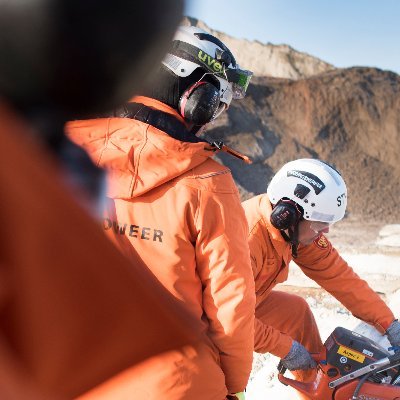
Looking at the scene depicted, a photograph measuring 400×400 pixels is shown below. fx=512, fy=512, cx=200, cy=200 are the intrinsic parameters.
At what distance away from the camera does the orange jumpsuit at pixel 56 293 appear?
644 millimetres

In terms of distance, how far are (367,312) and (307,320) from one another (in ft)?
1.42

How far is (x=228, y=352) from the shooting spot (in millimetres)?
1898

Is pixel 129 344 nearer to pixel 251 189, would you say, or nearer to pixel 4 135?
pixel 4 135

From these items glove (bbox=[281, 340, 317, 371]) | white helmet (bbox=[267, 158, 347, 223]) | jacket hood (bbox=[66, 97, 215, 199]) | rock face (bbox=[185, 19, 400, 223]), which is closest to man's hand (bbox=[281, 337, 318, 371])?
glove (bbox=[281, 340, 317, 371])

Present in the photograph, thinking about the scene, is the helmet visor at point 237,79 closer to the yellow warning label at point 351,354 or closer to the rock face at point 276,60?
the yellow warning label at point 351,354

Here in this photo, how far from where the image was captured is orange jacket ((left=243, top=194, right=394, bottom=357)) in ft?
11.1

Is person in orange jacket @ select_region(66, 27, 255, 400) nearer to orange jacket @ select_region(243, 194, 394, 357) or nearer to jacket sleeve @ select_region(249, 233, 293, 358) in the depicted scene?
jacket sleeve @ select_region(249, 233, 293, 358)

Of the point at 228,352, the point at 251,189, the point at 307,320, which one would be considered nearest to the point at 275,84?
the point at 251,189

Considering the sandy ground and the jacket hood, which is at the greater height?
the jacket hood

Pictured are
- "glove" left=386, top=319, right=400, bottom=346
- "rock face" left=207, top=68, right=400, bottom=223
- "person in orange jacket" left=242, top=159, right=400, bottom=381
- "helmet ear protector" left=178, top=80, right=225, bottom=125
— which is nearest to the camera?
"helmet ear protector" left=178, top=80, right=225, bottom=125

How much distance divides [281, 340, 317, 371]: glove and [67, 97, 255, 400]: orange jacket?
1.50 meters

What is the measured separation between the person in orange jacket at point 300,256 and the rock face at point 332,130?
12447mm

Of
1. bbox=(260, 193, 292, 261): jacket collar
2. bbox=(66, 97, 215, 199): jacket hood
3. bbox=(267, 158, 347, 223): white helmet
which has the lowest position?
bbox=(260, 193, 292, 261): jacket collar

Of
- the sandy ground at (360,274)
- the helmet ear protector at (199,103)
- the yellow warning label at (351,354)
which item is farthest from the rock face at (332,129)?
the helmet ear protector at (199,103)
